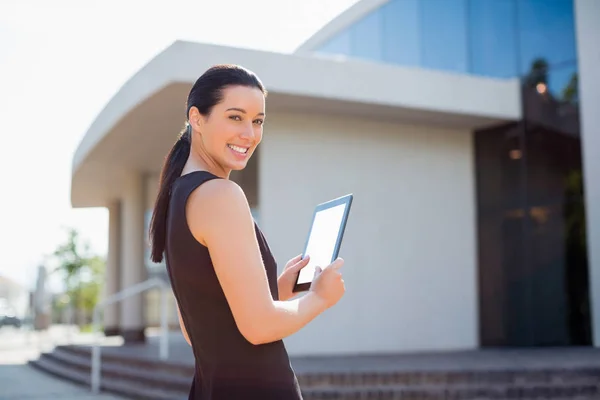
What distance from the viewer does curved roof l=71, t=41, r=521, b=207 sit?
922 cm

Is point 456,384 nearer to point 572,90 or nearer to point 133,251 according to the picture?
point 572,90

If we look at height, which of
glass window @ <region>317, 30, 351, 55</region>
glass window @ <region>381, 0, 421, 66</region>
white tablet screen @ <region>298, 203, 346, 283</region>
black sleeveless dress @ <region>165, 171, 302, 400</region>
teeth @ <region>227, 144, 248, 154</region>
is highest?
glass window @ <region>317, 30, 351, 55</region>

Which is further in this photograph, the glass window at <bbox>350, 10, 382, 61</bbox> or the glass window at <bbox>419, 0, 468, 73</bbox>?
the glass window at <bbox>350, 10, 382, 61</bbox>

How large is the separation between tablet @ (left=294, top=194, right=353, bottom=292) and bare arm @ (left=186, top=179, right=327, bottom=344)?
0.30 meters

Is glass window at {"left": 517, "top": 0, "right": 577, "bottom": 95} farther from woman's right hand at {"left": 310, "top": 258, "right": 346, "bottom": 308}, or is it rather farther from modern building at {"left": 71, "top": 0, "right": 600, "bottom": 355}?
woman's right hand at {"left": 310, "top": 258, "right": 346, "bottom": 308}

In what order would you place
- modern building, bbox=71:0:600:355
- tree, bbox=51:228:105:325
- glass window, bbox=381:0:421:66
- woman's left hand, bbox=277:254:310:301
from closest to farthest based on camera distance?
woman's left hand, bbox=277:254:310:301
modern building, bbox=71:0:600:355
glass window, bbox=381:0:421:66
tree, bbox=51:228:105:325

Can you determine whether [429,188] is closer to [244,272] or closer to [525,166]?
[525,166]

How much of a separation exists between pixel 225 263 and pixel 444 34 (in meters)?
12.1

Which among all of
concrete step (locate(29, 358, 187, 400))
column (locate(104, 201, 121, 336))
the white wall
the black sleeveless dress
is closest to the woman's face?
the black sleeveless dress

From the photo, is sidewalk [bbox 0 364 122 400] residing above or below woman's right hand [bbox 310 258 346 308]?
below

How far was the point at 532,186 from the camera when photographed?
36.9 ft

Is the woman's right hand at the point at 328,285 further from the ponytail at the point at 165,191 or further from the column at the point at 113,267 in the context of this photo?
the column at the point at 113,267

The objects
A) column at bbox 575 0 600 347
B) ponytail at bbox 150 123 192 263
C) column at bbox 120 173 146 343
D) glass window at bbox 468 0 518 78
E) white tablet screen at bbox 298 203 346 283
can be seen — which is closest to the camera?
ponytail at bbox 150 123 192 263

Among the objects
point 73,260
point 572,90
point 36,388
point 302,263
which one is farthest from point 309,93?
point 73,260
